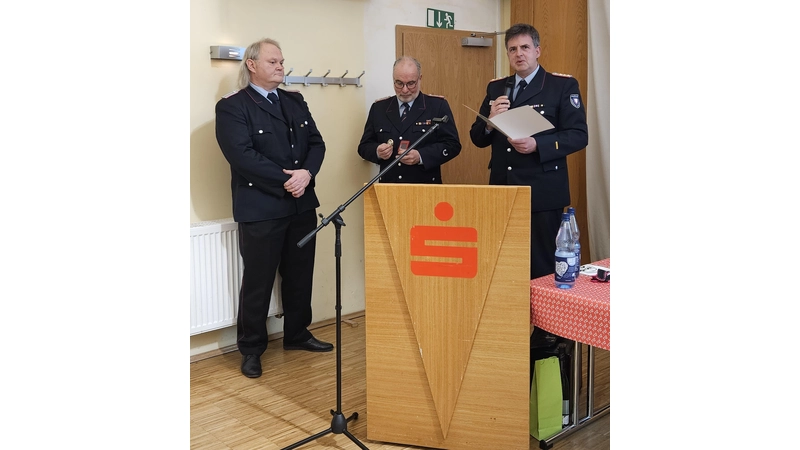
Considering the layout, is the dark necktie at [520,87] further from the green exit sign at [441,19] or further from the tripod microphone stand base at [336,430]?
the tripod microphone stand base at [336,430]

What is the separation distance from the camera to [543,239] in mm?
3148

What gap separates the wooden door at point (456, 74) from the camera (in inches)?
171

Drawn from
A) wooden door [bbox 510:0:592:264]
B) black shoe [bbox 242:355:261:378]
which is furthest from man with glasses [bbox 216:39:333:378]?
wooden door [bbox 510:0:592:264]

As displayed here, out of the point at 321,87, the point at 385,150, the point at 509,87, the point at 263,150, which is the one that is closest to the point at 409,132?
the point at 385,150

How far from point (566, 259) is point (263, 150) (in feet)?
5.66

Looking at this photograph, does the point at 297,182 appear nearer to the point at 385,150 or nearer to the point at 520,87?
the point at 385,150

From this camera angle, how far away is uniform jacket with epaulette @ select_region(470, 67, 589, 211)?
122 inches

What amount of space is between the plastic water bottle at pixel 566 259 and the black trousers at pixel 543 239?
32.2 inches

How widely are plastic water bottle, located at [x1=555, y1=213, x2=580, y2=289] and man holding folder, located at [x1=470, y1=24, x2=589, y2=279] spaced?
80 centimetres

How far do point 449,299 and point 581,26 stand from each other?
260 centimetres
